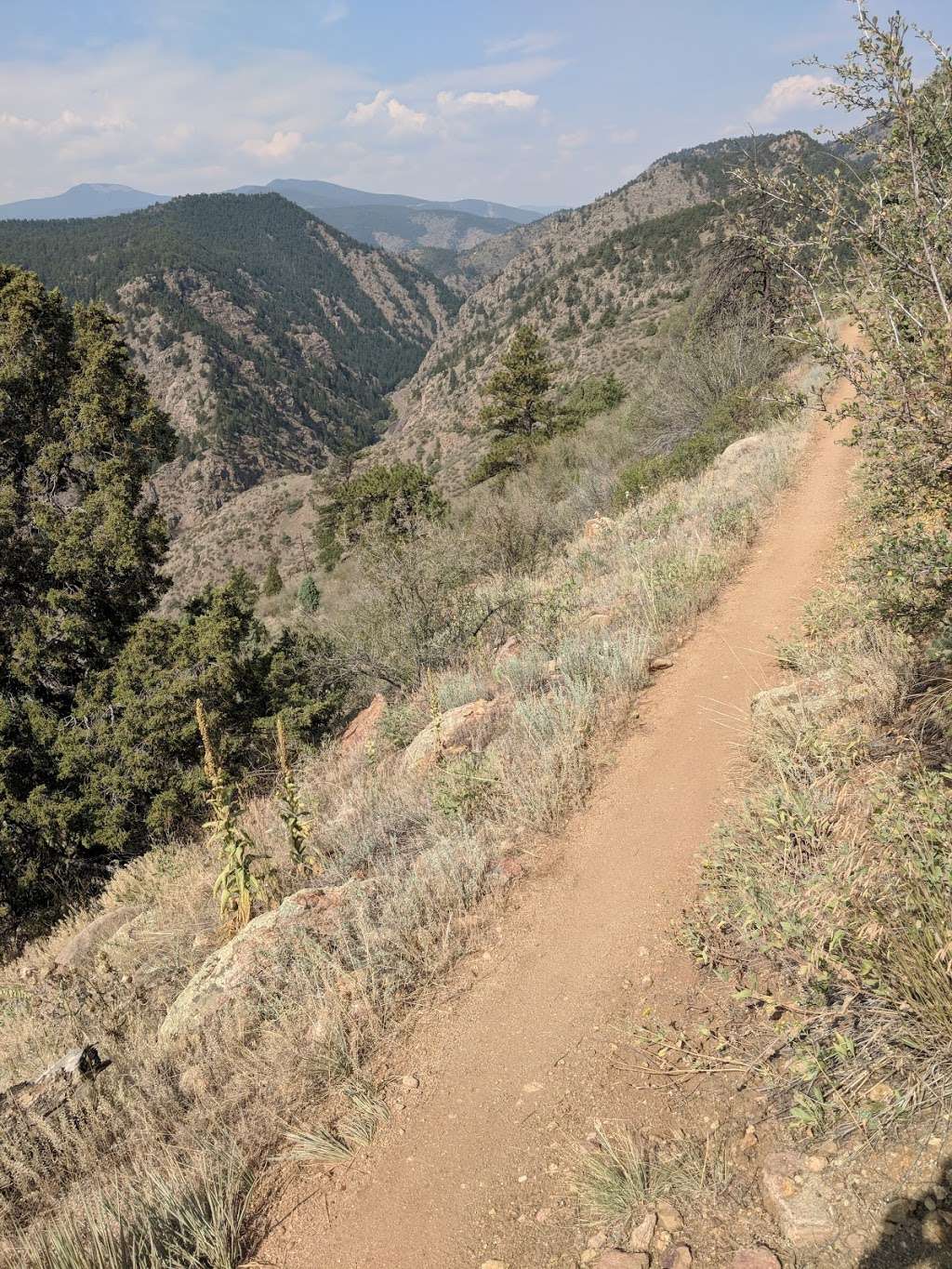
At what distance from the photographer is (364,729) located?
337 inches

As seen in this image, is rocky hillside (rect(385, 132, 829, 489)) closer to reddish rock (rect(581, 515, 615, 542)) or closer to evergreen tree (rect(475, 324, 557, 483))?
evergreen tree (rect(475, 324, 557, 483))

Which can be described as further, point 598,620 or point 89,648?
point 89,648

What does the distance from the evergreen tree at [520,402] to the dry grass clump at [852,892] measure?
2748 centimetres

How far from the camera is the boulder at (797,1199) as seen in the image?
197cm

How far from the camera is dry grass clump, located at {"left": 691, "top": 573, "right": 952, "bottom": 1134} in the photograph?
223 cm

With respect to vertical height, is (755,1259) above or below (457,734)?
below

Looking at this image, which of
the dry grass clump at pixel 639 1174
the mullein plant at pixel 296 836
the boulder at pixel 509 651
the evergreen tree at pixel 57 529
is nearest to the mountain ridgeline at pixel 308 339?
the evergreen tree at pixel 57 529

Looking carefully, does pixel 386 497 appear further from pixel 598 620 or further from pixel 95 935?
pixel 95 935

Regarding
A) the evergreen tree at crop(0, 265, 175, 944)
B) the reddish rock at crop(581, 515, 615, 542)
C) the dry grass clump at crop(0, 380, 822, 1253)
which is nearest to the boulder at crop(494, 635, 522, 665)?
the dry grass clump at crop(0, 380, 822, 1253)

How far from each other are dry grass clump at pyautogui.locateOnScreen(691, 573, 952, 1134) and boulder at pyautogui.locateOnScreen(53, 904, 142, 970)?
5.15 meters

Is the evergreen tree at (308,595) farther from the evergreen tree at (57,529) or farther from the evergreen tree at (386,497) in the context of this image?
the evergreen tree at (57,529)

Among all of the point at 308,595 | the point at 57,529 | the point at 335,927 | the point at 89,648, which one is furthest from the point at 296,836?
the point at 308,595

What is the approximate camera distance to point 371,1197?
8.51 ft

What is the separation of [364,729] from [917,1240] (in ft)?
23.5
